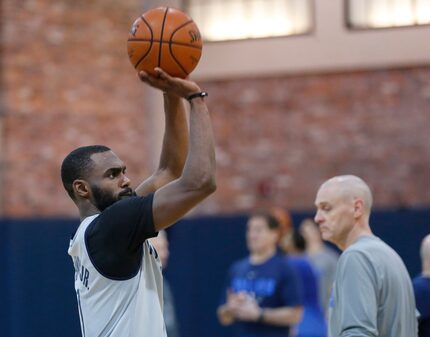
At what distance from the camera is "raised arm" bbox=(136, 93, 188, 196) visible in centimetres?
548

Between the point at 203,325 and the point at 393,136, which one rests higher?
the point at 393,136

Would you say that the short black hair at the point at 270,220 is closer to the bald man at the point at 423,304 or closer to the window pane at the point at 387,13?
the bald man at the point at 423,304

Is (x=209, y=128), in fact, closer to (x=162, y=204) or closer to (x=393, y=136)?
(x=162, y=204)

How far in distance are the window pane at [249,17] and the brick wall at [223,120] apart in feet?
1.94

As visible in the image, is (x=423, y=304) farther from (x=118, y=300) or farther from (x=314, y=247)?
(x=314, y=247)

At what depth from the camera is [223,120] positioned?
1278 cm

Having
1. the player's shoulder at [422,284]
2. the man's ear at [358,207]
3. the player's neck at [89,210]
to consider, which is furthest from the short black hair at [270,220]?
the player's neck at [89,210]

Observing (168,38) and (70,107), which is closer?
(168,38)

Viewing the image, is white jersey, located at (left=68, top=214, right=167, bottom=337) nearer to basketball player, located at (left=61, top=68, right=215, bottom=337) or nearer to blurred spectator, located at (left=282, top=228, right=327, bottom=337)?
basketball player, located at (left=61, top=68, right=215, bottom=337)

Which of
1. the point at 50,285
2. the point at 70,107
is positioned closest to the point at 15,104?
the point at 70,107

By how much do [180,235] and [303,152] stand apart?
5.63 ft

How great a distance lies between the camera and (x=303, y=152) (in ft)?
41.2

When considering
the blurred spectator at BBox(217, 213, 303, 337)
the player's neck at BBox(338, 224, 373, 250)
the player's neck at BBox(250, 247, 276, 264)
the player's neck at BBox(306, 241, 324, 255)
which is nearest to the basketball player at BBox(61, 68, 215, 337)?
the player's neck at BBox(338, 224, 373, 250)

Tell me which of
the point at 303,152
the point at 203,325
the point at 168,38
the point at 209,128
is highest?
the point at 168,38
